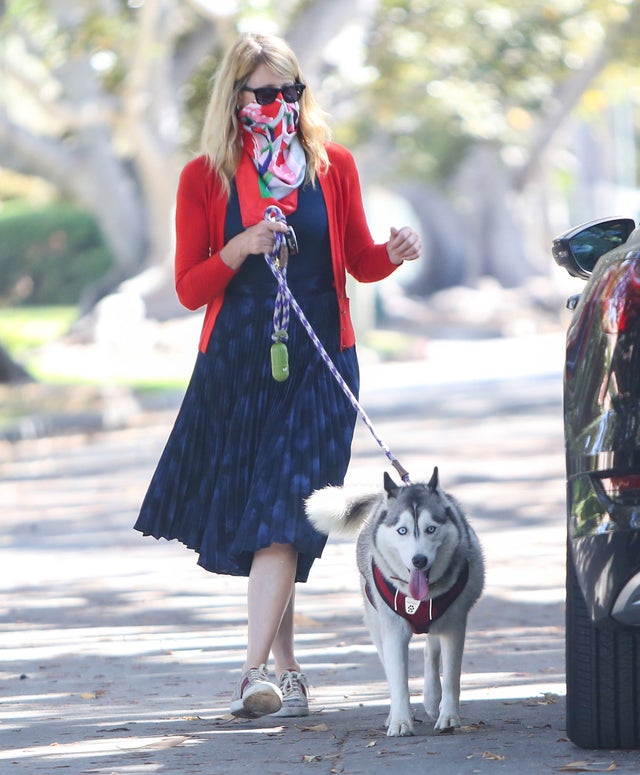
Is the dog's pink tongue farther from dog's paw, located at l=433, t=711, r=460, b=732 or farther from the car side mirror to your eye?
the car side mirror

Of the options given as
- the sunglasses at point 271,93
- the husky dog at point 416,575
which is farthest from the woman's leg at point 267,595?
the sunglasses at point 271,93

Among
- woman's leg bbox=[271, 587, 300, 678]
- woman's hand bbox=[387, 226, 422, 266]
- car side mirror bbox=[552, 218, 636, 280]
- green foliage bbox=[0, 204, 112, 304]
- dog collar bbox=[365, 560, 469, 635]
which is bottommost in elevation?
woman's leg bbox=[271, 587, 300, 678]

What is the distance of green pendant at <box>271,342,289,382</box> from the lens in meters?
5.18

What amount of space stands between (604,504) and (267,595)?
4.91ft

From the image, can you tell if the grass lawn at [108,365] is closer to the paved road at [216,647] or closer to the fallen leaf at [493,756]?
the paved road at [216,647]

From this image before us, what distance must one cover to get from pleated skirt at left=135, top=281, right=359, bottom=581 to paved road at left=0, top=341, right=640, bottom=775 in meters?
0.40

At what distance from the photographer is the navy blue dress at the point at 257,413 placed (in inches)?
206

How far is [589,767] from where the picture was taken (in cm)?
418

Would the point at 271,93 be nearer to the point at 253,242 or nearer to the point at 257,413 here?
the point at 253,242

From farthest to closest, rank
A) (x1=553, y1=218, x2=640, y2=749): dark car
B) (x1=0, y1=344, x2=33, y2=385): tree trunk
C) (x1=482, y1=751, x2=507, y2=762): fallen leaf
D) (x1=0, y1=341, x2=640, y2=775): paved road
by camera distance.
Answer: (x1=0, y1=344, x2=33, y2=385): tree trunk → (x1=0, y1=341, x2=640, y2=775): paved road → (x1=482, y1=751, x2=507, y2=762): fallen leaf → (x1=553, y1=218, x2=640, y2=749): dark car

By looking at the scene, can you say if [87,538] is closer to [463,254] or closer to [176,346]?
[176,346]

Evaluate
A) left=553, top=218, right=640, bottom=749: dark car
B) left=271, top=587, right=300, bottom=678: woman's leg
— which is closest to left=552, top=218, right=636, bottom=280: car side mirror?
left=553, top=218, right=640, bottom=749: dark car

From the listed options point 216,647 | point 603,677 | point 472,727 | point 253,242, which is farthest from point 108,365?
point 603,677

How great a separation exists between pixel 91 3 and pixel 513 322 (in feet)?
48.9
